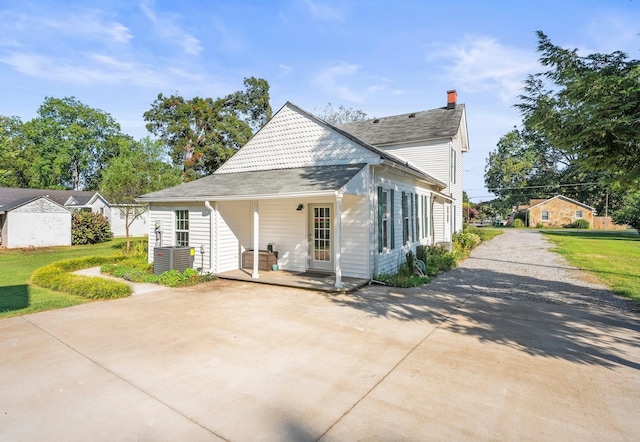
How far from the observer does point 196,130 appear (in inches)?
1078

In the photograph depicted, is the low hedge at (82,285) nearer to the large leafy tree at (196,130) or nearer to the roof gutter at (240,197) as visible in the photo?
the roof gutter at (240,197)

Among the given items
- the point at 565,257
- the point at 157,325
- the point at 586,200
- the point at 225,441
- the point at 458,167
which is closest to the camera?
the point at 225,441

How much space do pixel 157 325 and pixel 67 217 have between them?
20781 mm

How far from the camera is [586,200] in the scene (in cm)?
5053

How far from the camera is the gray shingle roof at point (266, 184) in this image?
8656 mm

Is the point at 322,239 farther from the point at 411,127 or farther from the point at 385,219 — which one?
the point at 411,127

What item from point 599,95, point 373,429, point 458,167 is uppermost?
point 458,167

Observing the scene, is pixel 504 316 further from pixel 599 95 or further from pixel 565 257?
pixel 565 257

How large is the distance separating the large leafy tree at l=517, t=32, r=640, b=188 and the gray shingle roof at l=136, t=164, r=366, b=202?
4.29 metres

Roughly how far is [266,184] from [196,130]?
67.4 ft

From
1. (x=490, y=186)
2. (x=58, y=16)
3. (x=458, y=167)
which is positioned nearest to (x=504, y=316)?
(x=58, y=16)

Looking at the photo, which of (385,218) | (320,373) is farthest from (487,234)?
(320,373)

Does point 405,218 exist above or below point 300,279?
above

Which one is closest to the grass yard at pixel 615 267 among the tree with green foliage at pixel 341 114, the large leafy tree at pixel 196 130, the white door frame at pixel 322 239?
the white door frame at pixel 322 239
